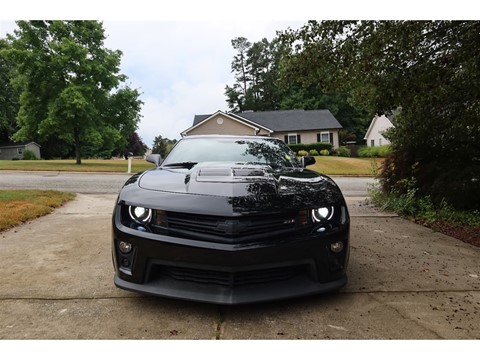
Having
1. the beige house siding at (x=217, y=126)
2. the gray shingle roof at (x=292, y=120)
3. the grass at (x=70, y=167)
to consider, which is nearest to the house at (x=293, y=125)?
the gray shingle roof at (x=292, y=120)

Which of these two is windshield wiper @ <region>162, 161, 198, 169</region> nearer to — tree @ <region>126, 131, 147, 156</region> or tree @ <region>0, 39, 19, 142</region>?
tree @ <region>0, 39, 19, 142</region>

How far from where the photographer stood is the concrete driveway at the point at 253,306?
87.9 inches

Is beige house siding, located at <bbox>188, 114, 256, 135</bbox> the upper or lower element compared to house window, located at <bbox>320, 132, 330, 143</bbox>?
upper

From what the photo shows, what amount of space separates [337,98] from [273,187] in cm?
5058

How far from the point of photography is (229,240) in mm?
2334

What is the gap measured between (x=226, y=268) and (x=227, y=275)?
0.07 m

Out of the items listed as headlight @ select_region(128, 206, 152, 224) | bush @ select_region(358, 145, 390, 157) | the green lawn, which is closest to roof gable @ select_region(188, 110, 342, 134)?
bush @ select_region(358, 145, 390, 157)

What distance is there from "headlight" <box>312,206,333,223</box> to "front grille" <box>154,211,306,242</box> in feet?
0.41

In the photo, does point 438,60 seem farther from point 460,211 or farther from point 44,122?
point 44,122

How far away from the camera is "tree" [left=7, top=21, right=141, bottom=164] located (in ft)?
73.4

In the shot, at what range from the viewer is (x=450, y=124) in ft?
20.9

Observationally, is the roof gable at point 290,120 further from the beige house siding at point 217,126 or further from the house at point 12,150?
the house at point 12,150

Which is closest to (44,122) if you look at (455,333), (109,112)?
(109,112)

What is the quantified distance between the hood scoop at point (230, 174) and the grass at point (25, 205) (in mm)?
3716
